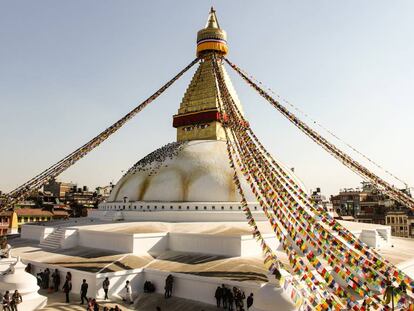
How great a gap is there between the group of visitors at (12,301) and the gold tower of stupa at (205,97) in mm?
12282

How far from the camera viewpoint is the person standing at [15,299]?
29.5 ft

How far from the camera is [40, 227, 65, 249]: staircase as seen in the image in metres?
14.5

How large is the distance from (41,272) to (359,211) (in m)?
42.7

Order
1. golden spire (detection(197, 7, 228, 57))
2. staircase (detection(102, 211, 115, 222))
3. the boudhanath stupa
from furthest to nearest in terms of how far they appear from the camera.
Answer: golden spire (detection(197, 7, 228, 57)), staircase (detection(102, 211, 115, 222)), the boudhanath stupa

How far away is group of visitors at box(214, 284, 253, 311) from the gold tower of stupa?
10884mm

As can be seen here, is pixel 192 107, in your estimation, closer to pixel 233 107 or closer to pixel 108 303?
pixel 233 107

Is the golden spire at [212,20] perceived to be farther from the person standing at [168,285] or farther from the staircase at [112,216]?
the person standing at [168,285]

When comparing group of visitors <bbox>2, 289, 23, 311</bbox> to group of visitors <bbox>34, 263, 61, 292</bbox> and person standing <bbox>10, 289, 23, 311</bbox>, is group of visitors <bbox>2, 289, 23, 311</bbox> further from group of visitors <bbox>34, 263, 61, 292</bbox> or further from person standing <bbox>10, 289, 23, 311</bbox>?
group of visitors <bbox>34, 263, 61, 292</bbox>

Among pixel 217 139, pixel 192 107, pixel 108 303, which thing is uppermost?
pixel 192 107

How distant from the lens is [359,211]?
46375 millimetres

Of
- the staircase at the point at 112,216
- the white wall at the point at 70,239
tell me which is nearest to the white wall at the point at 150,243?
the white wall at the point at 70,239

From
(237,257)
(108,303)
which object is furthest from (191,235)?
(108,303)

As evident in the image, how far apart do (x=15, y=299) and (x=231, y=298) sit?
17.8ft

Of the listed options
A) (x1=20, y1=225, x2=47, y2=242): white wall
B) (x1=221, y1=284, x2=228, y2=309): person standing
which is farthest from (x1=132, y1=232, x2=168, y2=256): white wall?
(x1=20, y1=225, x2=47, y2=242): white wall
